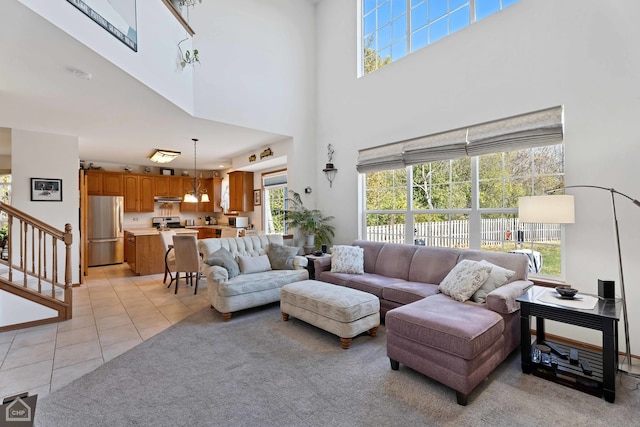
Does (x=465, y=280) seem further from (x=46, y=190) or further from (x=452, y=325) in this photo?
(x=46, y=190)

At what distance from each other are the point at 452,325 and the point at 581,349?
5.14 feet

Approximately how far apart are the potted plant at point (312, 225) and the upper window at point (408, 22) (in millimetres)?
2696

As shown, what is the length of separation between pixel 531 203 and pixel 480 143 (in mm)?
1186

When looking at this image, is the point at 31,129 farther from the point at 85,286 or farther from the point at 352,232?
the point at 352,232

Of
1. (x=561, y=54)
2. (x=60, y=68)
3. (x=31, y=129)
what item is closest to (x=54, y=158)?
(x=31, y=129)

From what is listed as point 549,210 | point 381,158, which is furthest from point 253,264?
point 549,210

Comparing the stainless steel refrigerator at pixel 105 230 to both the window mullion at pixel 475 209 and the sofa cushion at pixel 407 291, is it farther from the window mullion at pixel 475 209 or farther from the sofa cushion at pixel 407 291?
the window mullion at pixel 475 209

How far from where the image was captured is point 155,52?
336 centimetres

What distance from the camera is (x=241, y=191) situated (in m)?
8.01

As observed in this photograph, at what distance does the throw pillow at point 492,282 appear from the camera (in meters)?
2.82

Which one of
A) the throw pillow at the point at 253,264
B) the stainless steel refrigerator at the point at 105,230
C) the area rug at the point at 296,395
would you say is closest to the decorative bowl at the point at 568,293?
the area rug at the point at 296,395

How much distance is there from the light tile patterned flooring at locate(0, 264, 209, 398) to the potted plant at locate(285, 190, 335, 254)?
196 centimetres

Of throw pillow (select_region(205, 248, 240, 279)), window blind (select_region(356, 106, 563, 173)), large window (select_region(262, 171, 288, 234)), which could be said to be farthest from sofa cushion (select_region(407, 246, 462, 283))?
large window (select_region(262, 171, 288, 234))

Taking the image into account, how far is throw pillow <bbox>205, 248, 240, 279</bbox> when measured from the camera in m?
3.91
